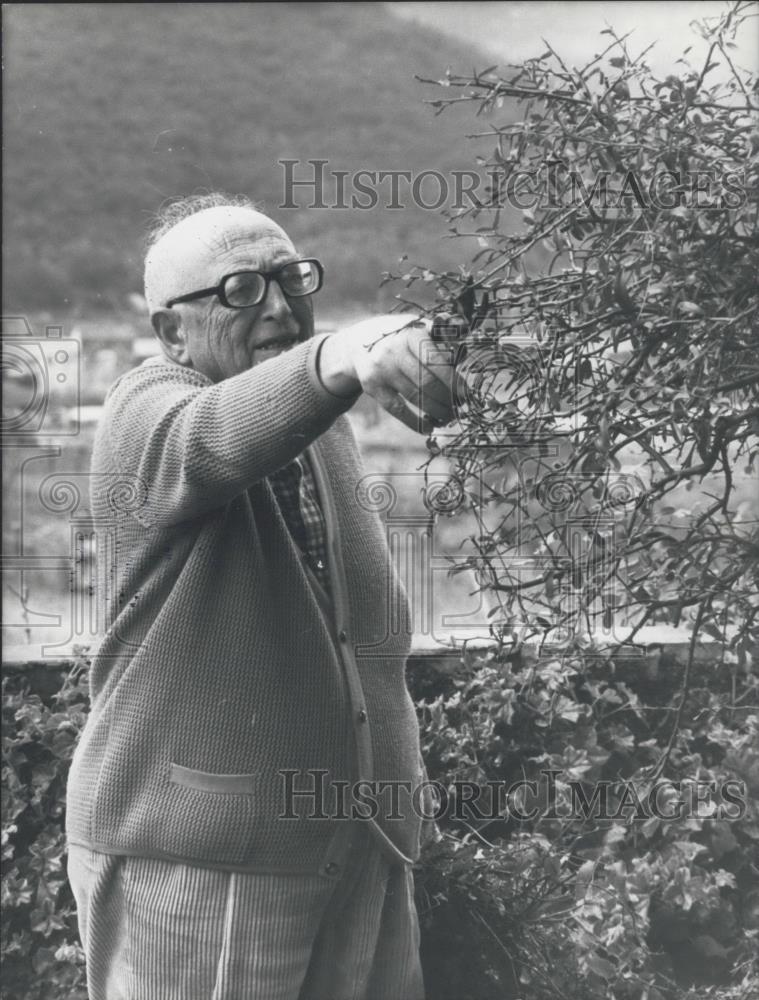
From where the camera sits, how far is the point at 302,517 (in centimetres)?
159

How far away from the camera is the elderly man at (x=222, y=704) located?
4.91 feet

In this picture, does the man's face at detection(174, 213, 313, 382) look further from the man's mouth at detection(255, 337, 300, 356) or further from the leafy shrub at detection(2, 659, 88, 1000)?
the leafy shrub at detection(2, 659, 88, 1000)

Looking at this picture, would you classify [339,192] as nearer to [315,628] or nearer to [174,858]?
Result: [315,628]

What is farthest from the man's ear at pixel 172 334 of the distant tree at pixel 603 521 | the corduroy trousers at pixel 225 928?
the corduroy trousers at pixel 225 928

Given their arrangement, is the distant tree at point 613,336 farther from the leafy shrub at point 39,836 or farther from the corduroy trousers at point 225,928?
the leafy shrub at point 39,836

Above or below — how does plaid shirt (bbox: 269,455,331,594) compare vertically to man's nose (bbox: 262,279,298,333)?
below

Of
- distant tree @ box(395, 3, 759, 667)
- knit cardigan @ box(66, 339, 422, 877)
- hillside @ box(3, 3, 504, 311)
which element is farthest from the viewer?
hillside @ box(3, 3, 504, 311)

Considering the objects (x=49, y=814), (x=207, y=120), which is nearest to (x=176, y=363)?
(x=49, y=814)

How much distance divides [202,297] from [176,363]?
9 cm

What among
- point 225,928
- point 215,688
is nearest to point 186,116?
point 215,688

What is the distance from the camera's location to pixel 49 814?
7.32 ft

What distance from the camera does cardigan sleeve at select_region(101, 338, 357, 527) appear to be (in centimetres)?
124

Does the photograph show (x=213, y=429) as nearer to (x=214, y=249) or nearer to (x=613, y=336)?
(x=214, y=249)

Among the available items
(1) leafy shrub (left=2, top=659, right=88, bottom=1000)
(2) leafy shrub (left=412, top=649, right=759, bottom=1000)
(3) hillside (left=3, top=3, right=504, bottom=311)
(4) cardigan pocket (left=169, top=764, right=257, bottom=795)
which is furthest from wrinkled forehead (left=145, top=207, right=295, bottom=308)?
(3) hillside (left=3, top=3, right=504, bottom=311)
